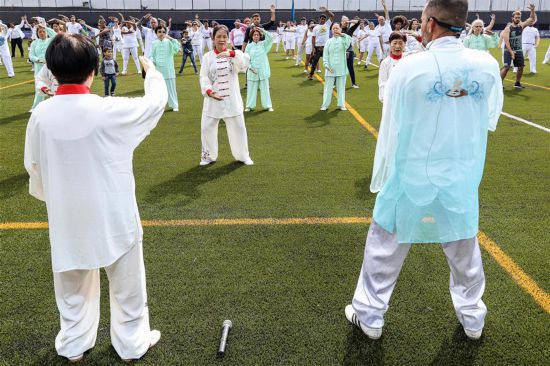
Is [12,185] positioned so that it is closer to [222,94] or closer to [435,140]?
[222,94]

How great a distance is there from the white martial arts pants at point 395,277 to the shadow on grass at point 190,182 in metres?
3.10

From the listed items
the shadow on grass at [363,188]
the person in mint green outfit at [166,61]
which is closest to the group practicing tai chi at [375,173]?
the shadow on grass at [363,188]

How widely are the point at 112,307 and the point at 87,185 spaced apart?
0.81 metres

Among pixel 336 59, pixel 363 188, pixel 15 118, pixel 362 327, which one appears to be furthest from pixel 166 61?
pixel 362 327

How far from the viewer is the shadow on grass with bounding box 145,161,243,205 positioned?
5875 mm

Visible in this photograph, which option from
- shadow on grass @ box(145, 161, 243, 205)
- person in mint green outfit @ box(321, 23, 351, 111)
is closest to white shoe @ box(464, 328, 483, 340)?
shadow on grass @ box(145, 161, 243, 205)

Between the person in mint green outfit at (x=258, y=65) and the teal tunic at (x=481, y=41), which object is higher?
the teal tunic at (x=481, y=41)

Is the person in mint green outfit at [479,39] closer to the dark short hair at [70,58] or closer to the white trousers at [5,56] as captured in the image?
the dark short hair at [70,58]

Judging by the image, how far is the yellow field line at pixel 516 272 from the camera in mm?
3572

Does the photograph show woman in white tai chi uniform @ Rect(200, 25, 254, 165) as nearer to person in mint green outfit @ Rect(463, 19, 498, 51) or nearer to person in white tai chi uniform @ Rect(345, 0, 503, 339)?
person in white tai chi uniform @ Rect(345, 0, 503, 339)

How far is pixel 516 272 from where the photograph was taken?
155 inches

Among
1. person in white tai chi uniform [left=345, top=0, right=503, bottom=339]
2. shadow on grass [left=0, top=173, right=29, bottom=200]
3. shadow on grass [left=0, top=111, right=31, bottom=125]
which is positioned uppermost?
person in white tai chi uniform [left=345, top=0, right=503, bottom=339]

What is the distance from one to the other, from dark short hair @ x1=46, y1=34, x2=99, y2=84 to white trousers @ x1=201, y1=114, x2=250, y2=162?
15.0ft

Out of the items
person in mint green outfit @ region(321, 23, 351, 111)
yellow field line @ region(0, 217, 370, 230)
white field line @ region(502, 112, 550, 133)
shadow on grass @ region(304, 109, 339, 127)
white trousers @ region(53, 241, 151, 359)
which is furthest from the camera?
person in mint green outfit @ region(321, 23, 351, 111)
